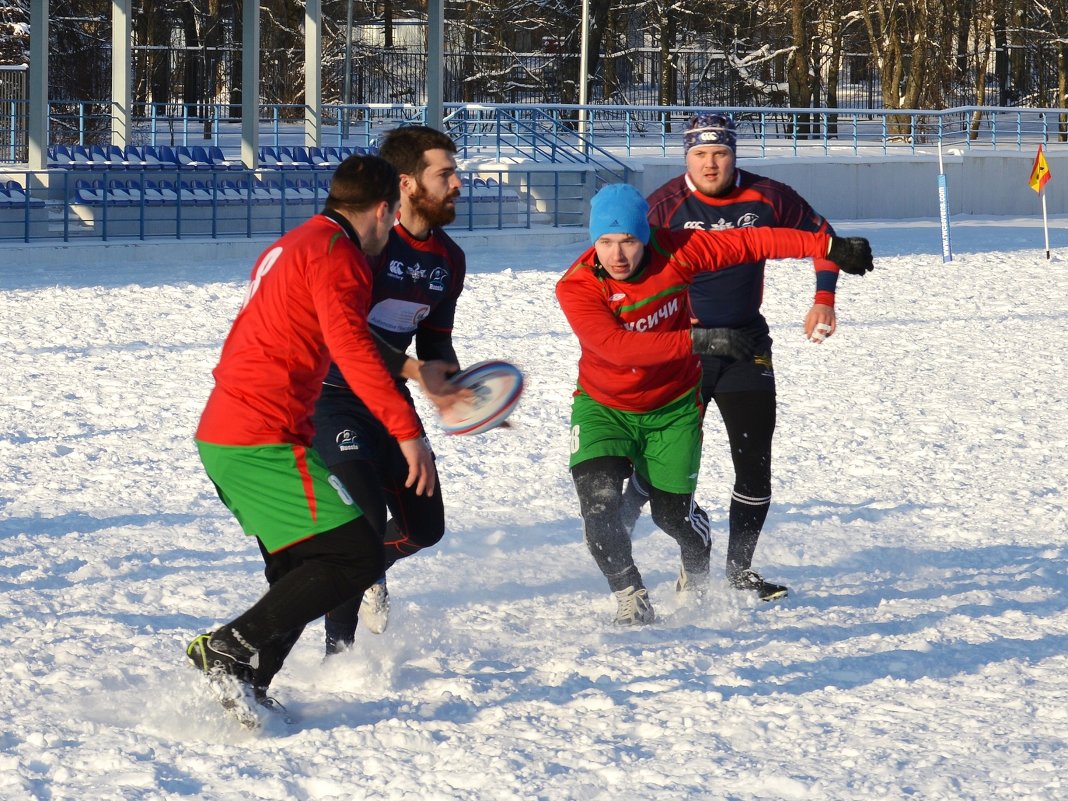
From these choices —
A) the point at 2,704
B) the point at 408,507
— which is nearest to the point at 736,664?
the point at 408,507

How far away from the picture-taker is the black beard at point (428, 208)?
503 cm

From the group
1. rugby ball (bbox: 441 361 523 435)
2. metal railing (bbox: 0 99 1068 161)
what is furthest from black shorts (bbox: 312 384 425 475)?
metal railing (bbox: 0 99 1068 161)

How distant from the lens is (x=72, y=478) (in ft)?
26.3

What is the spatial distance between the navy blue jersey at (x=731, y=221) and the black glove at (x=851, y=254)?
10.4 inches

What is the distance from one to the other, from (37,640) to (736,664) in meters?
2.43

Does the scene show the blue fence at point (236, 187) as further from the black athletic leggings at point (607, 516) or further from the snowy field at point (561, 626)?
the black athletic leggings at point (607, 516)

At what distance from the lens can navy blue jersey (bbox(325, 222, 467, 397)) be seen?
5.10 m

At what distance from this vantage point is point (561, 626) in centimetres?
566

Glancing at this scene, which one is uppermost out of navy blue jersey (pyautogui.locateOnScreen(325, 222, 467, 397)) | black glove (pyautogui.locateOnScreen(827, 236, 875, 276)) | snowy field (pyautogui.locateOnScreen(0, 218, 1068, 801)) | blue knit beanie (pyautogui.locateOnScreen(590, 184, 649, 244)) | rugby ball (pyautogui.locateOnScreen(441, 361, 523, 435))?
blue knit beanie (pyautogui.locateOnScreen(590, 184, 649, 244))

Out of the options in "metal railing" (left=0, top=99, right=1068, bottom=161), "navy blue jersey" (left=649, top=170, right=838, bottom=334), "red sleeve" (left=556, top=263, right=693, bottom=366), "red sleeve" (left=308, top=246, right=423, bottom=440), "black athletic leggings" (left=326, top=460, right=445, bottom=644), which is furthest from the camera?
"metal railing" (left=0, top=99, right=1068, bottom=161)

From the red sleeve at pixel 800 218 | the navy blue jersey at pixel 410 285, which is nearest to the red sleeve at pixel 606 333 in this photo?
the navy blue jersey at pixel 410 285

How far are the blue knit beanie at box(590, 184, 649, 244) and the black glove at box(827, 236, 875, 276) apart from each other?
2.61ft

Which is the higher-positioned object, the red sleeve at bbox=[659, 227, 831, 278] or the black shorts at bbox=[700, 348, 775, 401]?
the red sleeve at bbox=[659, 227, 831, 278]

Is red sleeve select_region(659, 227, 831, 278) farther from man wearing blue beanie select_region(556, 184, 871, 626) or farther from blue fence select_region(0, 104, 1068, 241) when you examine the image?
blue fence select_region(0, 104, 1068, 241)
